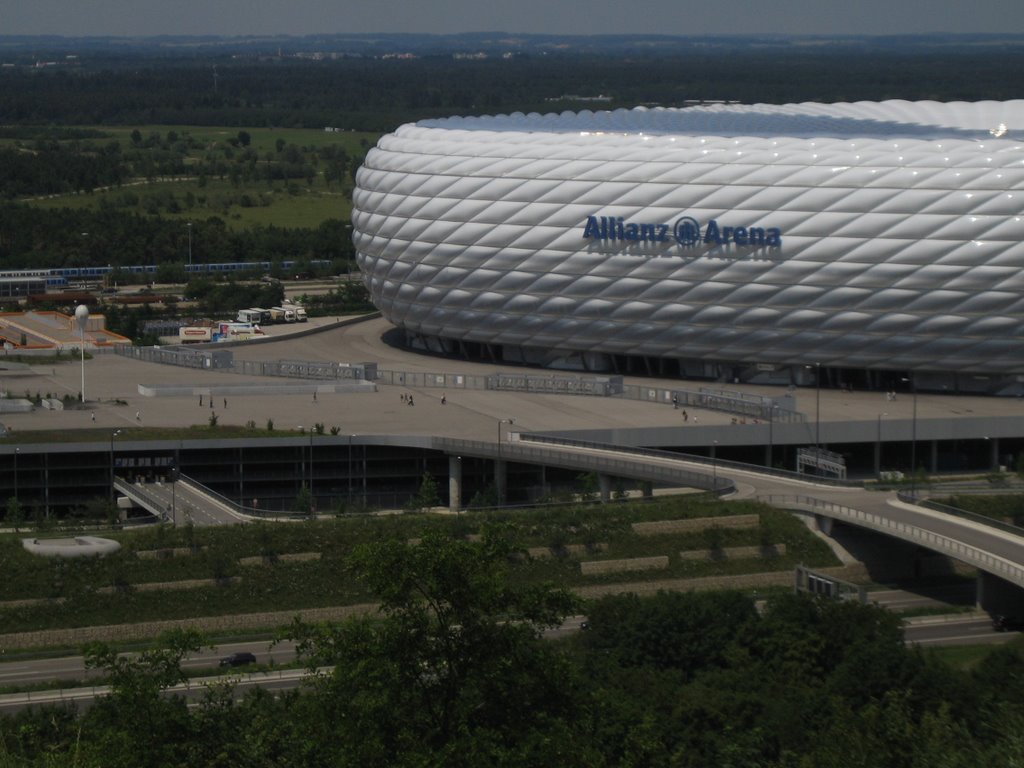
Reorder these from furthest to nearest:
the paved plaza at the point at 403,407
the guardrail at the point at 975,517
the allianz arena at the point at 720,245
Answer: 1. the allianz arena at the point at 720,245
2. the paved plaza at the point at 403,407
3. the guardrail at the point at 975,517

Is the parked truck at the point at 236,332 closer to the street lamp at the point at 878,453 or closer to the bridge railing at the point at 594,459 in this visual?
the bridge railing at the point at 594,459

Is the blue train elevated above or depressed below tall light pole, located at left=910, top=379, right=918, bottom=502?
above

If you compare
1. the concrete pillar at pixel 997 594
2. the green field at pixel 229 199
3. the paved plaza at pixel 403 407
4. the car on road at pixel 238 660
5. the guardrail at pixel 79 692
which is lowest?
the guardrail at pixel 79 692

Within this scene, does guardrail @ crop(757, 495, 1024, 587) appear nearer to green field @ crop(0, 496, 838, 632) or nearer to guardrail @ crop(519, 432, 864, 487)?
green field @ crop(0, 496, 838, 632)

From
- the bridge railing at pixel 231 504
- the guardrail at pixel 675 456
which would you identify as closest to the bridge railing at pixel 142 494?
the bridge railing at pixel 231 504

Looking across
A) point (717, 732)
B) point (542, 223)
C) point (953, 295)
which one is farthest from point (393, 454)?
point (717, 732)

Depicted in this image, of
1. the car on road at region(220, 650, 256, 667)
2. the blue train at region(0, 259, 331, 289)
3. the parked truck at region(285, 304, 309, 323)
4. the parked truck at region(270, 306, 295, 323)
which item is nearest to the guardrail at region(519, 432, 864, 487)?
the car on road at region(220, 650, 256, 667)

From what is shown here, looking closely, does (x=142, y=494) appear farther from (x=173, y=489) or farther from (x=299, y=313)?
(x=299, y=313)
